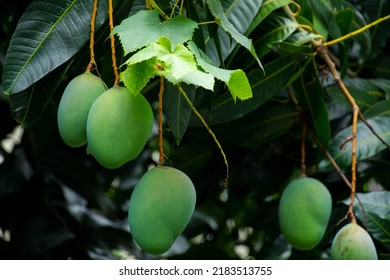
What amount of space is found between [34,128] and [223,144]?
1.87ft

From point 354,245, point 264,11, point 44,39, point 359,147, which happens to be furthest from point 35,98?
point 359,147

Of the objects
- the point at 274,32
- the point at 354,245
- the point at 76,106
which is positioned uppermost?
the point at 76,106

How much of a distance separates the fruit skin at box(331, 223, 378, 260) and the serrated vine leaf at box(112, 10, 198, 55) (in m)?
0.39

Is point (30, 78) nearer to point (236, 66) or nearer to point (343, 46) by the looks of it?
point (236, 66)

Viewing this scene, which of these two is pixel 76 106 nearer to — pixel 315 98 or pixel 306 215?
pixel 306 215

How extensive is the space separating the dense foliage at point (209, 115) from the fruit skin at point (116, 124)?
4 centimetres

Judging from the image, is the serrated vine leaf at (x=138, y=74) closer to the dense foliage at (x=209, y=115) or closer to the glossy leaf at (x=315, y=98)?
the dense foliage at (x=209, y=115)

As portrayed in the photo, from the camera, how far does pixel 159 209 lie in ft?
2.54

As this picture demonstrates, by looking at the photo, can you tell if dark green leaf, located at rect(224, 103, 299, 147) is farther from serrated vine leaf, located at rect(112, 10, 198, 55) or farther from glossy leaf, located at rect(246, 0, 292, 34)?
serrated vine leaf, located at rect(112, 10, 198, 55)

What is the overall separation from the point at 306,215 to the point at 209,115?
21cm

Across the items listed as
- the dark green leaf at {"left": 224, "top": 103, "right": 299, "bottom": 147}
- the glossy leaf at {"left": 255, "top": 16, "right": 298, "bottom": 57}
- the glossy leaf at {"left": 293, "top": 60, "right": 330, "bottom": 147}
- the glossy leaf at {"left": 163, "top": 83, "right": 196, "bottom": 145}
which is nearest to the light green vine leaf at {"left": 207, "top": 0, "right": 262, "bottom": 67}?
the glossy leaf at {"left": 163, "top": 83, "right": 196, "bottom": 145}

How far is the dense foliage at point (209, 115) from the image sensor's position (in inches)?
33.3

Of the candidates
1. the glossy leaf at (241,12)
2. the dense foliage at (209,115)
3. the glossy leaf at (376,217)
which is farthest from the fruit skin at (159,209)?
the glossy leaf at (376,217)
